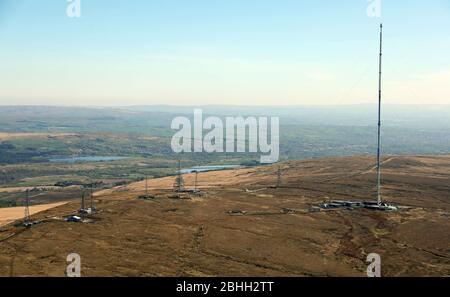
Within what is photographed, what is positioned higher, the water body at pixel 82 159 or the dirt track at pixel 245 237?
the dirt track at pixel 245 237

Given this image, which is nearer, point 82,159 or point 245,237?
point 245,237

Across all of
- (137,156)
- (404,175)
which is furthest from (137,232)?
(137,156)

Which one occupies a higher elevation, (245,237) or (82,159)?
(245,237)

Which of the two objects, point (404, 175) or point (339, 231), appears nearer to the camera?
point (339, 231)

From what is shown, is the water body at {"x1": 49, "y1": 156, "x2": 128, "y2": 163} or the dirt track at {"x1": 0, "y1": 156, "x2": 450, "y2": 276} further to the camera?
the water body at {"x1": 49, "y1": 156, "x2": 128, "y2": 163}

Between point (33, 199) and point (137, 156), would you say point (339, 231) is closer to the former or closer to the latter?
point (33, 199)

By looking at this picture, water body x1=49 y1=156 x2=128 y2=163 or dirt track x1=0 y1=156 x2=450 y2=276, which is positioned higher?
dirt track x1=0 y1=156 x2=450 y2=276

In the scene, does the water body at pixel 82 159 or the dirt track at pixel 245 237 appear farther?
the water body at pixel 82 159
